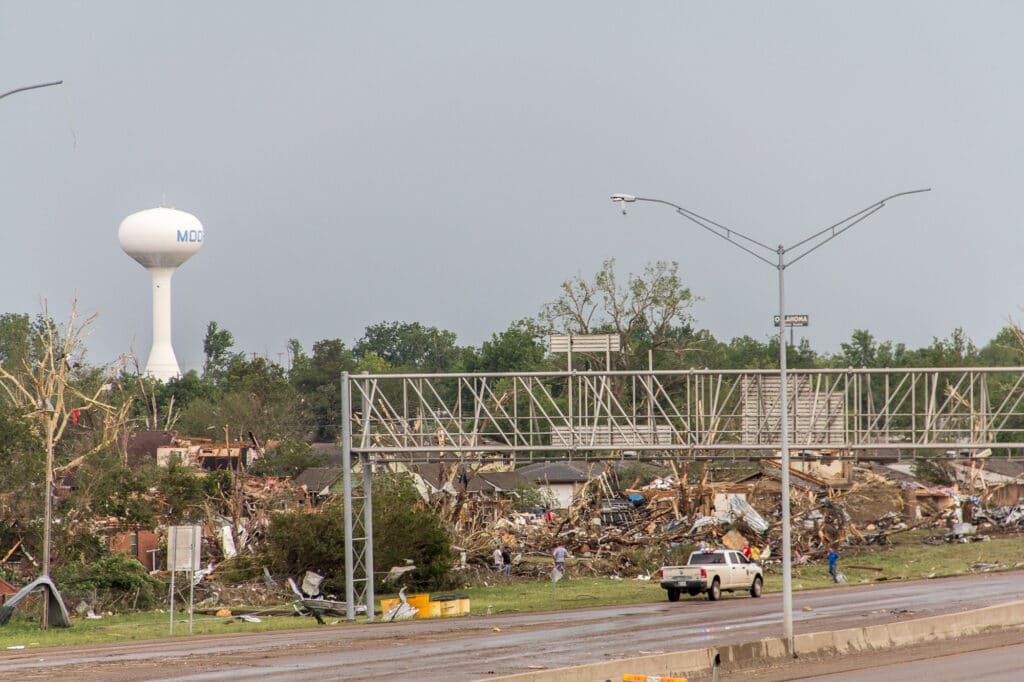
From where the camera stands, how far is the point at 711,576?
4200 cm

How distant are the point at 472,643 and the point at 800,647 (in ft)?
24.8

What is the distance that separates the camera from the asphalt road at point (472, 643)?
23188mm

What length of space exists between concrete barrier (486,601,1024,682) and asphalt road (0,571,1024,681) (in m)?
2.48

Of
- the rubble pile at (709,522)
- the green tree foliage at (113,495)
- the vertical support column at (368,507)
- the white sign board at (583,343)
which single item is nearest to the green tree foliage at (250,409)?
the rubble pile at (709,522)

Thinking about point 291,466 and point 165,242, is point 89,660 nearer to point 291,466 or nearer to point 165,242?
point 291,466

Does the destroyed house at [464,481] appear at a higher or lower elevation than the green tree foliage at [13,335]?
lower

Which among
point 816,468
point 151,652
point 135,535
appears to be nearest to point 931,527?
point 816,468

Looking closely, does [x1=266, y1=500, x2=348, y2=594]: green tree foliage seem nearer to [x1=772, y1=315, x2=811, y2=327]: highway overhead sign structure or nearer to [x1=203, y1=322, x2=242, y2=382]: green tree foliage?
[x1=772, y1=315, x2=811, y2=327]: highway overhead sign structure

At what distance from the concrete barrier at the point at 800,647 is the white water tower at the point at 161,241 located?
100554mm

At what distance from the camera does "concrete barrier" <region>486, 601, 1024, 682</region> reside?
19.5 metres

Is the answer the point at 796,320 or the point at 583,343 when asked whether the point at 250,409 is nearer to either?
the point at 583,343

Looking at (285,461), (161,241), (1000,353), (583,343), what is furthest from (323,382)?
(583,343)

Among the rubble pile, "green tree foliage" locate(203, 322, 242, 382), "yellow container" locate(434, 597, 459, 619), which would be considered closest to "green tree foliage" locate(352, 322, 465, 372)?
"green tree foliage" locate(203, 322, 242, 382)

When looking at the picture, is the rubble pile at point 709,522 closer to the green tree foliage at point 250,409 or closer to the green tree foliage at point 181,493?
the green tree foliage at point 181,493
